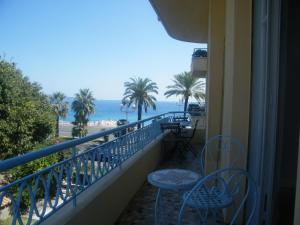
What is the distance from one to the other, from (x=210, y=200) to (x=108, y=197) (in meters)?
1.16

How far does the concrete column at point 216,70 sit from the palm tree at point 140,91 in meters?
25.3

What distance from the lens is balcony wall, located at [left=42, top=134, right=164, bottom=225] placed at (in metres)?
2.24

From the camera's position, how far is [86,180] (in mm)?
2740

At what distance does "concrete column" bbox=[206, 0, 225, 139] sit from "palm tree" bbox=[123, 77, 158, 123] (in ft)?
83.1

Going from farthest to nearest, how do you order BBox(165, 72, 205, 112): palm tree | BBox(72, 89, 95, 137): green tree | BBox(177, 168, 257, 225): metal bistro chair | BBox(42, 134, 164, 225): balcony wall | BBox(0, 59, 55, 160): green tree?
1. BBox(72, 89, 95, 137): green tree
2. BBox(165, 72, 205, 112): palm tree
3. BBox(0, 59, 55, 160): green tree
4. BBox(42, 134, 164, 225): balcony wall
5. BBox(177, 168, 257, 225): metal bistro chair

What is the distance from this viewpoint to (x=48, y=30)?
60.3 m

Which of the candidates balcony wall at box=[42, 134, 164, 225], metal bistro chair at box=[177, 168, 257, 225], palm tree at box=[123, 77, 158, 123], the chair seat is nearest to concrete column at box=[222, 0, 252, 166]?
metal bistro chair at box=[177, 168, 257, 225]

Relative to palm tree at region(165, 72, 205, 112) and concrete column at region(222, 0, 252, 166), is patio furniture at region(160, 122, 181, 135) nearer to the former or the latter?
concrete column at region(222, 0, 252, 166)

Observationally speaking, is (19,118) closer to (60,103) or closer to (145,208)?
(145,208)

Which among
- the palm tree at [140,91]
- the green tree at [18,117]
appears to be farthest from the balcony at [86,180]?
the palm tree at [140,91]

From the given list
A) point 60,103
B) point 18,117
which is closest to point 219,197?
point 18,117

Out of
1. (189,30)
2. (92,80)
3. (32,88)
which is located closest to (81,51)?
(92,80)

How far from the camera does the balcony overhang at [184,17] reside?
4762 millimetres

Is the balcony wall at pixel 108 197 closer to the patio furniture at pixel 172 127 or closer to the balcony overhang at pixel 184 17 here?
the patio furniture at pixel 172 127
